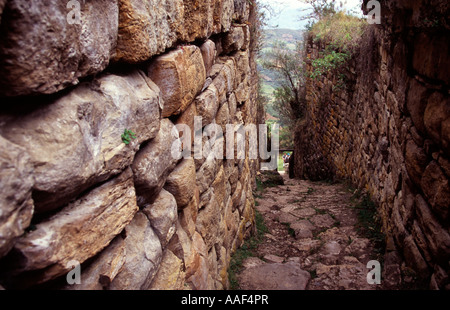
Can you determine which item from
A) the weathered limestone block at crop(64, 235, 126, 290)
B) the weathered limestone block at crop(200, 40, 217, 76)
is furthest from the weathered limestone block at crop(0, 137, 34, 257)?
the weathered limestone block at crop(200, 40, 217, 76)

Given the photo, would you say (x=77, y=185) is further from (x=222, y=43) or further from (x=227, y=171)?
(x=222, y=43)

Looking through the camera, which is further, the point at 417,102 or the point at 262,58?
the point at 262,58

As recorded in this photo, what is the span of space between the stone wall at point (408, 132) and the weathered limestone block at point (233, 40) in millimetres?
1410

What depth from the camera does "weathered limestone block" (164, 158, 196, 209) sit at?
1822 millimetres

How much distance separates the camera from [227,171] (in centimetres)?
309

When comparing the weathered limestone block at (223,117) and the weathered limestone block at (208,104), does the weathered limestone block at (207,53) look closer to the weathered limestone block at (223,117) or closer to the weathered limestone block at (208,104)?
the weathered limestone block at (208,104)

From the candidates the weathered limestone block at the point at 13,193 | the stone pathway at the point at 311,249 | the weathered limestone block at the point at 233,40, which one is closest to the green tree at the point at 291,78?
the stone pathway at the point at 311,249

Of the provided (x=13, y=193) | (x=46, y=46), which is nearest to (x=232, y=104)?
(x=46, y=46)

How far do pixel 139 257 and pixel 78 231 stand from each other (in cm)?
39

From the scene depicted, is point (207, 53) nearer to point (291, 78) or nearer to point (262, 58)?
point (291, 78)

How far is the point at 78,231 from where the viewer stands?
39.8 inches

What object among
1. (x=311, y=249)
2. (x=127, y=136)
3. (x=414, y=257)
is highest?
(x=127, y=136)
